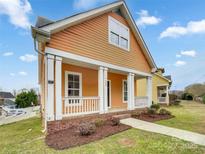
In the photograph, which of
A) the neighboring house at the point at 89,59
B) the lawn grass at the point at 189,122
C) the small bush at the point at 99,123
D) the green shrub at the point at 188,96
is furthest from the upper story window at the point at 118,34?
the green shrub at the point at 188,96

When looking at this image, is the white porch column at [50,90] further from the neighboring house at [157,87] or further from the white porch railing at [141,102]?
the neighboring house at [157,87]

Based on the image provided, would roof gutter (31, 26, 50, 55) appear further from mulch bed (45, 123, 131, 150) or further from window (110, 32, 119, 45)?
window (110, 32, 119, 45)

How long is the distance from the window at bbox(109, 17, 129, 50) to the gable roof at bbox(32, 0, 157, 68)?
2.51 feet

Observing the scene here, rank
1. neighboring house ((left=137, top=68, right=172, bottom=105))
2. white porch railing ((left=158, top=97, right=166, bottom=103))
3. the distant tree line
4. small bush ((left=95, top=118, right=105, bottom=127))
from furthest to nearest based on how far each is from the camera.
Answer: the distant tree line < white porch railing ((left=158, top=97, right=166, bottom=103)) < neighboring house ((left=137, top=68, right=172, bottom=105)) < small bush ((left=95, top=118, right=105, bottom=127))

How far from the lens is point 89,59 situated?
9.65 meters

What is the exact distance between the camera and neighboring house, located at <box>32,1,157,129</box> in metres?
7.71

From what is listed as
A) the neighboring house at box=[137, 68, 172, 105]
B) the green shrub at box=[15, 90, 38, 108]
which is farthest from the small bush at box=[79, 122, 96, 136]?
the green shrub at box=[15, 90, 38, 108]

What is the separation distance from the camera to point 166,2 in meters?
17.0

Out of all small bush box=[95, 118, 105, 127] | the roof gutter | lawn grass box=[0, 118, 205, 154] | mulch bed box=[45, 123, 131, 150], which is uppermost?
the roof gutter

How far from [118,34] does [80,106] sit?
589cm

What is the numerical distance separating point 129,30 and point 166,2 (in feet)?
20.9

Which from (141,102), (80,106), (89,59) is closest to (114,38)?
(89,59)

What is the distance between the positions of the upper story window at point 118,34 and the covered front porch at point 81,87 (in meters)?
1.76

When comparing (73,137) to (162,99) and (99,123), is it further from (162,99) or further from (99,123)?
(162,99)
